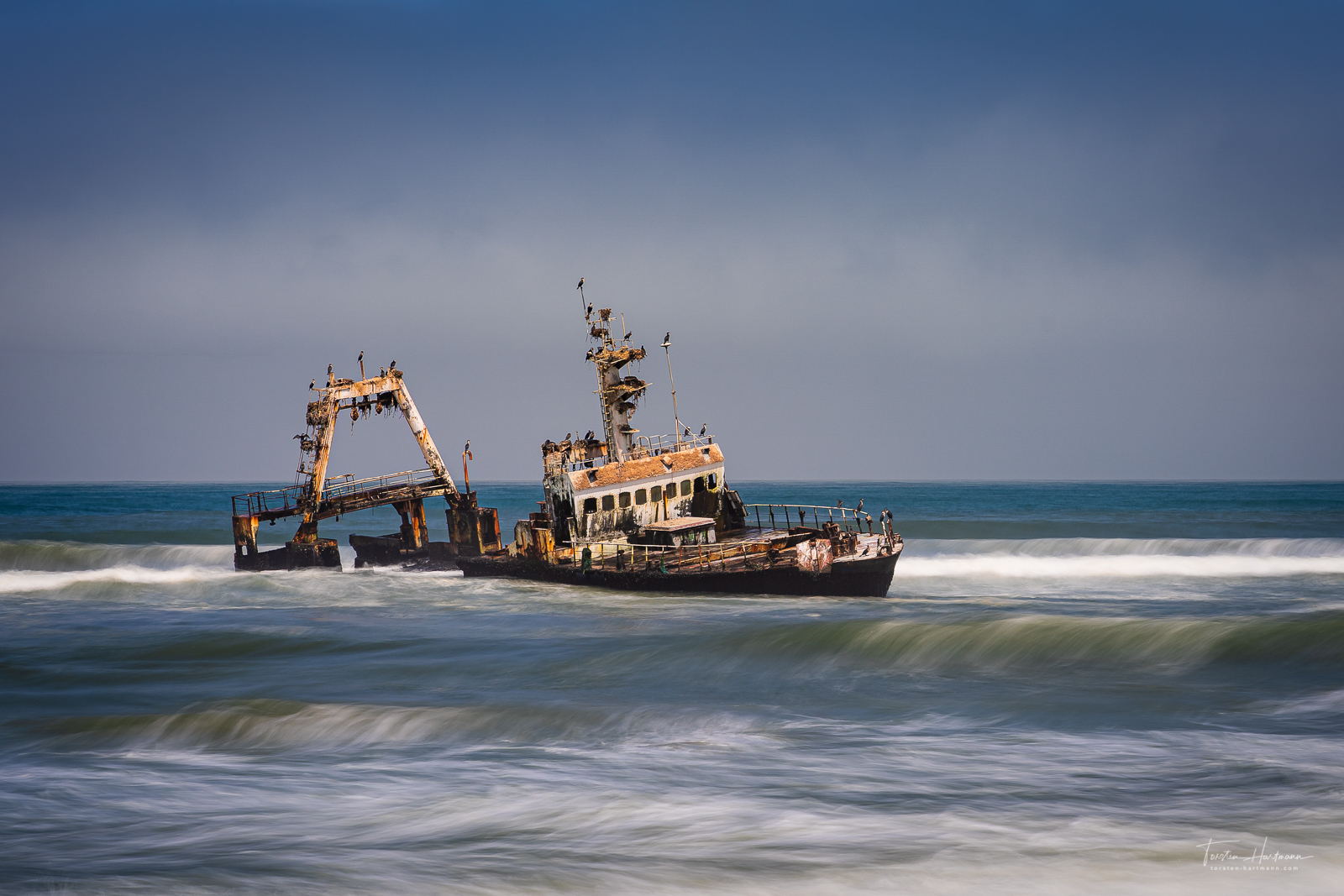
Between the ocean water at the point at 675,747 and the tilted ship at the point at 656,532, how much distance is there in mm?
927

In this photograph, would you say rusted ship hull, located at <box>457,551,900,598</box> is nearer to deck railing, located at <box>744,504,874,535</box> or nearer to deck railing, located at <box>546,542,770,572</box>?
deck railing, located at <box>546,542,770,572</box>

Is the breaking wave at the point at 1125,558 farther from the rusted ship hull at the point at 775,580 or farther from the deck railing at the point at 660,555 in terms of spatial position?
the deck railing at the point at 660,555

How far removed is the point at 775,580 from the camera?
28828mm

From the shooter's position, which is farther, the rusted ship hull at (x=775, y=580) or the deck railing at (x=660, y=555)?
the deck railing at (x=660, y=555)

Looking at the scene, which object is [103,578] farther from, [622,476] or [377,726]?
[377,726]

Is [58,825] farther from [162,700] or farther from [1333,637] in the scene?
[1333,637]

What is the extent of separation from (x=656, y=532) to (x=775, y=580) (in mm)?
4314

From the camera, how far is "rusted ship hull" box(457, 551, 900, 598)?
2866cm

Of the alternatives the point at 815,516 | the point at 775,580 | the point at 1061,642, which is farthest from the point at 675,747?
the point at 815,516

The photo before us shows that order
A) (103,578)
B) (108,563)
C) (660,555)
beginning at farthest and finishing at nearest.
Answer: (108,563)
(103,578)
(660,555)

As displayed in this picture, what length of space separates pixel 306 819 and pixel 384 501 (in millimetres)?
31031

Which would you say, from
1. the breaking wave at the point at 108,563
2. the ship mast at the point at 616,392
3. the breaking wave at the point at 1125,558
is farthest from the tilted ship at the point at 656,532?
the breaking wave at the point at 108,563

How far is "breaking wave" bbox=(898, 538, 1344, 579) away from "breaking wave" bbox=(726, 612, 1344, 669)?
17865 mm

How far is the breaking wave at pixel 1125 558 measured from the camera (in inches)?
1665
